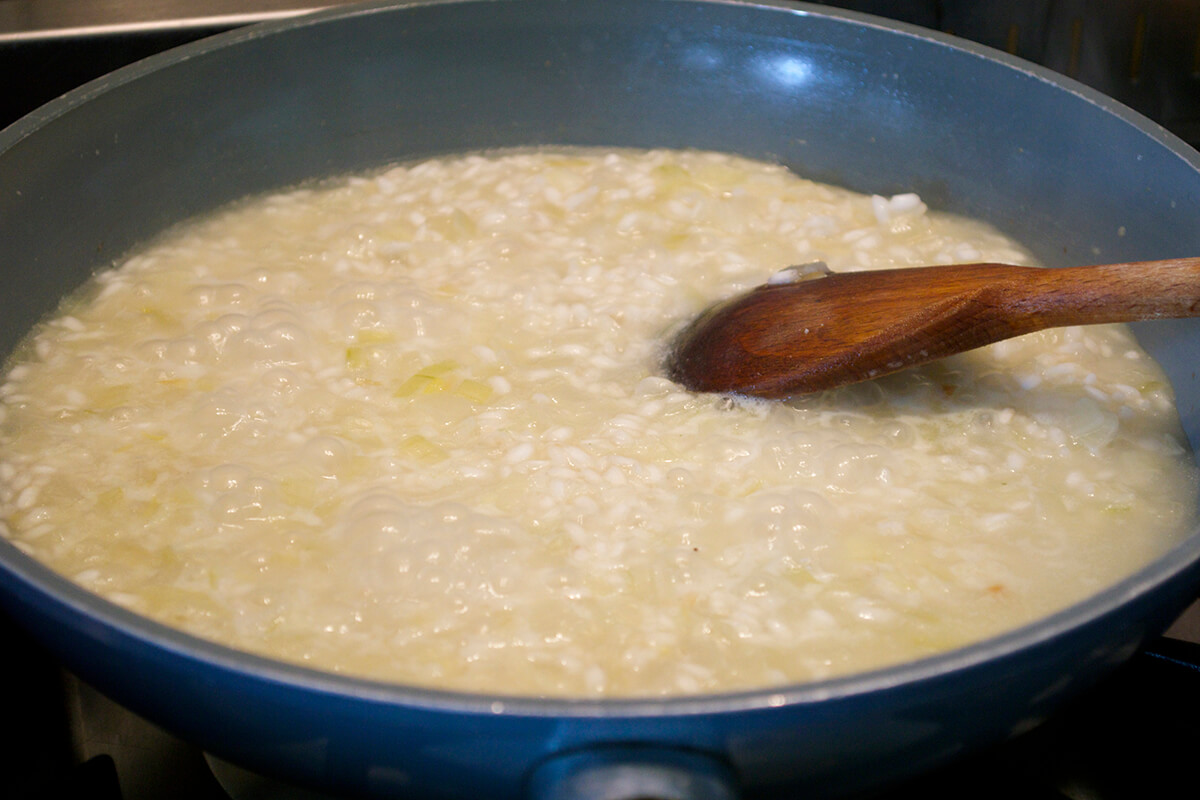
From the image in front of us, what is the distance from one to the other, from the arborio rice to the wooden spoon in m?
0.06

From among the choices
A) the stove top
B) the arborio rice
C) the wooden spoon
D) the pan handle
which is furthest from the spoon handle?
the pan handle

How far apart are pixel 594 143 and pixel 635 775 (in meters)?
1.52

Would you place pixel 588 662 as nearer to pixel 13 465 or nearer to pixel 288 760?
pixel 288 760

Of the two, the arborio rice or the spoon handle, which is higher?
the spoon handle

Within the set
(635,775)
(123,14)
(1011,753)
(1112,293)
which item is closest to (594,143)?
(123,14)

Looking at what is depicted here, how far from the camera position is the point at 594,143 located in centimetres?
204

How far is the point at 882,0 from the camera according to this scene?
2.01 metres

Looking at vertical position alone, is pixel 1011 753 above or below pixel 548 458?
below

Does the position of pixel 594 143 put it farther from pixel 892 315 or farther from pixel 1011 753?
pixel 1011 753

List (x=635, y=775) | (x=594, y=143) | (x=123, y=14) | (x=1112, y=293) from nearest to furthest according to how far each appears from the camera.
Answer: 1. (x=635, y=775)
2. (x=1112, y=293)
3. (x=123, y=14)
4. (x=594, y=143)

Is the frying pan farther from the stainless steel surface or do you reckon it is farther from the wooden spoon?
the wooden spoon

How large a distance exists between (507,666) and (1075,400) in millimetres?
883

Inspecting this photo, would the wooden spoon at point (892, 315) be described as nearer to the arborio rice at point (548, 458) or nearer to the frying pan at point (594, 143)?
the arborio rice at point (548, 458)

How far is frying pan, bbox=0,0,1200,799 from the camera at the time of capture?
0.75 m
